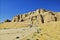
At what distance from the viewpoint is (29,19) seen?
94875mm

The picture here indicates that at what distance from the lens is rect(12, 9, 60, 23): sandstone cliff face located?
3440 inches

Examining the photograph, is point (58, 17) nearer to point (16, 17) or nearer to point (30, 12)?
point (30, 12)

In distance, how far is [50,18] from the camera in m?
86.1

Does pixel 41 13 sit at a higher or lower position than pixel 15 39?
higher

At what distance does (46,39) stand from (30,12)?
9032cm

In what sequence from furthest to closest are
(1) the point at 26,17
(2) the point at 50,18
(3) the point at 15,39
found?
(1) the point at 26,17 < (2) the point at 50,18 < (3) the point at 15,39

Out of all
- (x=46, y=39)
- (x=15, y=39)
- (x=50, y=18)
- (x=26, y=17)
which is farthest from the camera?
(x=26, y=17)

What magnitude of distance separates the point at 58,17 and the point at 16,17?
29638 millimetres

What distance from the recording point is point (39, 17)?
90.2 metres

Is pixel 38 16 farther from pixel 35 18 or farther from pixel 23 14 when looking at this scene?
pixel 23 14

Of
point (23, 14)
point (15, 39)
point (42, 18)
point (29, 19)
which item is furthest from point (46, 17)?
point (15, 39)

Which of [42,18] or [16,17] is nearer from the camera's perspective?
[42,18]

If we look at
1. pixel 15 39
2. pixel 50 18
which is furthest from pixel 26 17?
pixel 15 39

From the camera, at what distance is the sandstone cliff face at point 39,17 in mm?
87375
